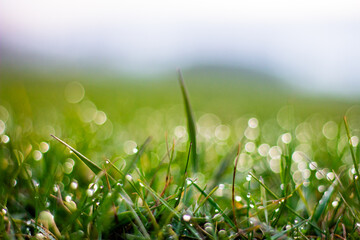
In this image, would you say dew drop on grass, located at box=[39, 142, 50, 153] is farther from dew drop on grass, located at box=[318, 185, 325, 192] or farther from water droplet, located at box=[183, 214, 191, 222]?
dew drop on grass, located at box=[318, 185, 325, 192]

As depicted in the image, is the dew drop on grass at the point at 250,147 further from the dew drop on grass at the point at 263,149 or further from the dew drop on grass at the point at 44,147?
the dew drop on grass at the point at 44,147

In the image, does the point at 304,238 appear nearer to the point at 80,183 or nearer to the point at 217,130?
the point at 80,183

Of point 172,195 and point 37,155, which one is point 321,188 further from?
point 37,155

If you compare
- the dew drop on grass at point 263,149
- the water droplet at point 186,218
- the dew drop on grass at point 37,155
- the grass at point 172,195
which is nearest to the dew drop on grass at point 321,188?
the grass at point 172,195

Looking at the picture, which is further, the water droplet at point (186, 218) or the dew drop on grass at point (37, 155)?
the dew drop on grass at point (37, 155)

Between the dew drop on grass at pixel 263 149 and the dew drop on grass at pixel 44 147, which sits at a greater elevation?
the dew drop on grass at pixel 44 147

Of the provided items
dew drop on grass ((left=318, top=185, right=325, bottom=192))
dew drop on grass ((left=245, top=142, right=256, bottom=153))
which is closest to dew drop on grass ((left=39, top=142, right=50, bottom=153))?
dew drop on grass ((left=245, top=142, right=256, bottom=153))

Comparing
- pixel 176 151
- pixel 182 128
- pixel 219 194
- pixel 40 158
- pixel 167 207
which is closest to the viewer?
pixel 167 207

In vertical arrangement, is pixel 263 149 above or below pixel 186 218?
below

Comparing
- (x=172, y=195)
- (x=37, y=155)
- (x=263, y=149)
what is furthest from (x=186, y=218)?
(x=263, y=149)

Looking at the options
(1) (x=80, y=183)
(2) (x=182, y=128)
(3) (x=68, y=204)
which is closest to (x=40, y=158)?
(1) (x=80, y=183)

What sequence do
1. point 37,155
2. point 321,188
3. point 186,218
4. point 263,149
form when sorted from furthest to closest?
point 263,149, point 37,155, point 321,188, point 186,218
